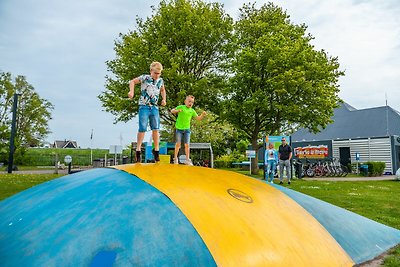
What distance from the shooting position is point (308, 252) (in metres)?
3.22

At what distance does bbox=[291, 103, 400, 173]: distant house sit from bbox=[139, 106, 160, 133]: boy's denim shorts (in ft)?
89.6

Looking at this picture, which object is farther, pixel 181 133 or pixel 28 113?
pixel 28 113

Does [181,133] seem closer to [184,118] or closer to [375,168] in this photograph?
[184,118]

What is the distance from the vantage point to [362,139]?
30.1m

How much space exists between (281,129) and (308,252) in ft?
84.0

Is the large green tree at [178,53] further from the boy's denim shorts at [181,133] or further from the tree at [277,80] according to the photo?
the boy's denim shorts at [181,133]

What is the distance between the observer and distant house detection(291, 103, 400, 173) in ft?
93.8

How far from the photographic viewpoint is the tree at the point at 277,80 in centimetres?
2175

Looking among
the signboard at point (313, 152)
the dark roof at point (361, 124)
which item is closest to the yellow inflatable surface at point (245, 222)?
the signboard at point (313, 152)

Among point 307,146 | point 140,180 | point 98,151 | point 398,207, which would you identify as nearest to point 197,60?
point 307,146

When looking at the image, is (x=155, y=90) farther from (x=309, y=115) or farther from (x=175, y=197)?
(x=309, y=115)

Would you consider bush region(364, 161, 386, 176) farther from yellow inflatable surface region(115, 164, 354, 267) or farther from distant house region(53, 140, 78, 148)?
distant house region(53, 140, 78, 148)

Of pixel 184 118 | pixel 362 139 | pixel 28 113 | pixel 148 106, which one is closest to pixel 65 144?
pixel 28 113

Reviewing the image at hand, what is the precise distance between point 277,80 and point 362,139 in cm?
1381
